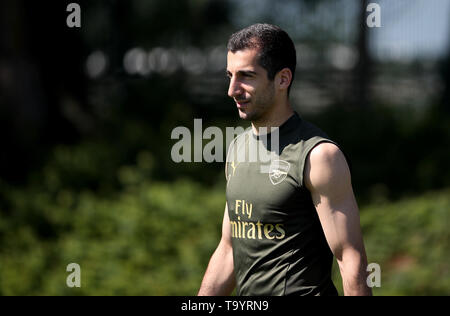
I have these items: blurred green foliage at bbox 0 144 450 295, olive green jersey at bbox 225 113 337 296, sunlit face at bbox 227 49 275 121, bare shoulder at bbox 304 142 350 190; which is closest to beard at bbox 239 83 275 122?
sunlit face at bbox 227 49 275 121

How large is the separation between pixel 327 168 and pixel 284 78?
55cm

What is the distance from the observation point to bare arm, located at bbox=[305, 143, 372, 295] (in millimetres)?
2879

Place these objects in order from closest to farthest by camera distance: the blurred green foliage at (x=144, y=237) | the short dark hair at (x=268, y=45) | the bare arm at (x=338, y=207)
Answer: the bare arm at (x=338, y=207), the short dark hair at (x=268, y=45), the blurred green foliage at (x=144, y=237)

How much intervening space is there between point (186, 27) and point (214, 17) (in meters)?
1.58

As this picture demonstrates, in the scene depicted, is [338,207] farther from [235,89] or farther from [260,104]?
[235,89]

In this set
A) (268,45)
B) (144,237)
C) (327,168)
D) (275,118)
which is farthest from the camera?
(144,237)

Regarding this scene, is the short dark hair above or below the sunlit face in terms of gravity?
above

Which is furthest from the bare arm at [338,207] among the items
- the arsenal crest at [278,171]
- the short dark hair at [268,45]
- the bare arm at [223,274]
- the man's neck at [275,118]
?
the bare arm at [223,274]

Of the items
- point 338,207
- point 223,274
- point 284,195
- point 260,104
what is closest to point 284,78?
point 260,104

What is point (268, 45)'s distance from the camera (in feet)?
9.95

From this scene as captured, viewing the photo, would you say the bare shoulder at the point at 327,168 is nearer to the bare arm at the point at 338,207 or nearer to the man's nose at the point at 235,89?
the bare arm at the point at 338,207

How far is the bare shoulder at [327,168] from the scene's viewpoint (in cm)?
289

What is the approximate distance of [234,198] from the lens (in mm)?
3254

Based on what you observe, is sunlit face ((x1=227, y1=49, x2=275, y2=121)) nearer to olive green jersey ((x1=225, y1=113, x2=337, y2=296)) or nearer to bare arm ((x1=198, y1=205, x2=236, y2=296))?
olive green jersey ((x1=225, y1=113, x2=337, y2=296))
